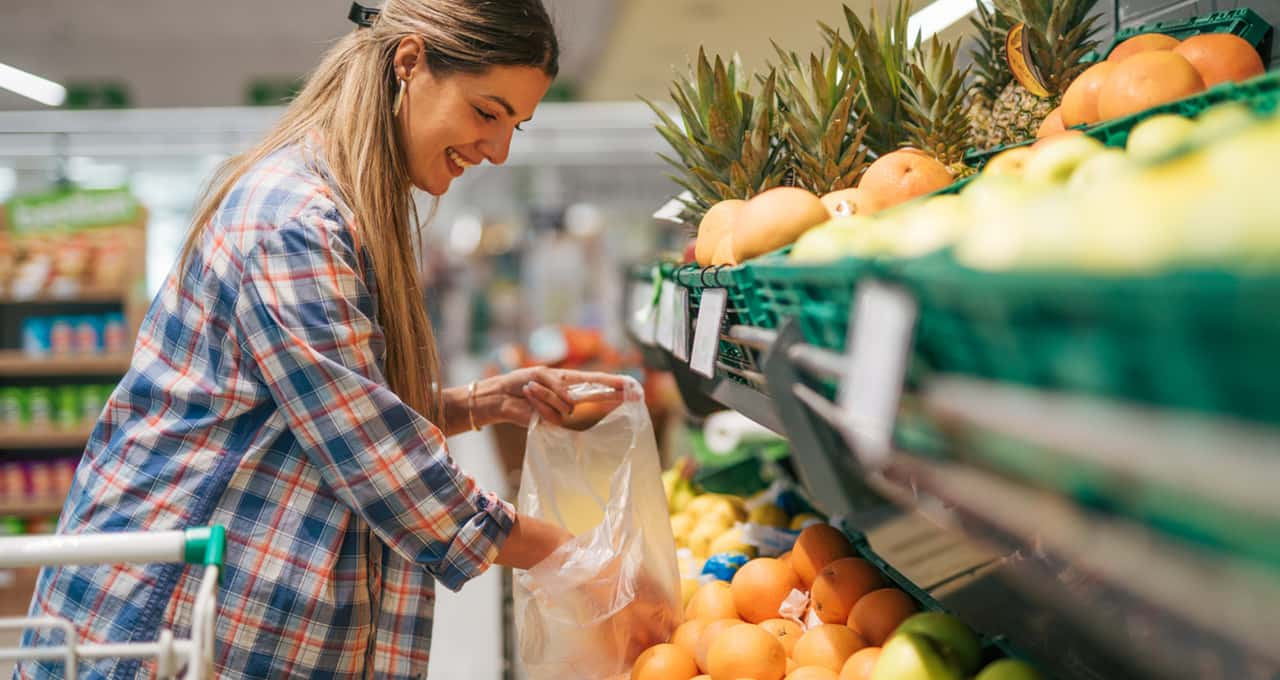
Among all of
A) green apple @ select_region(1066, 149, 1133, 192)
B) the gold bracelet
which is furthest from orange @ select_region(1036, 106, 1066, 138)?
the gold bracelet

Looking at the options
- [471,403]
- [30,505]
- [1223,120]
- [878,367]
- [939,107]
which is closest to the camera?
[878,367]

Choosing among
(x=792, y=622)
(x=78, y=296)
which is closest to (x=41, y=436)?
(x=78, y=296)

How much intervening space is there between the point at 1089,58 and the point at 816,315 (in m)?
1.04

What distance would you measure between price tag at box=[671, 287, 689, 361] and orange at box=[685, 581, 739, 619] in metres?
0.43

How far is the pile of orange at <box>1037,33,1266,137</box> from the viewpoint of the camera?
1.13 m

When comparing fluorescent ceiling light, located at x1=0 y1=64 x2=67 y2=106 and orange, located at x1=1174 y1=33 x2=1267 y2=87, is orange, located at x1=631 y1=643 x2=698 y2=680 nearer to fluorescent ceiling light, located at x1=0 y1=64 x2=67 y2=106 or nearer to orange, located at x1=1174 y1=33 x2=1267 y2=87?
orange, located at x1=1174 y1=33 x2=1267 y2=87

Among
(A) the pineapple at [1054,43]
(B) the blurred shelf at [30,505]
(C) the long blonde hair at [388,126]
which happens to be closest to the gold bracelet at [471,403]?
(C) the long blonde hair at [388,126]

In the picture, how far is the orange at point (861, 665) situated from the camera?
3.98 feet

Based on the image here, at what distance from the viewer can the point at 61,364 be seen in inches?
216

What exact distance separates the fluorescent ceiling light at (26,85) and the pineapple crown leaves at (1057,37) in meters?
9.65

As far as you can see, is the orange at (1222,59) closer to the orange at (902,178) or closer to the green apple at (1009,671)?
the orange at (902,178)

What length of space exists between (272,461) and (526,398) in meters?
0.57

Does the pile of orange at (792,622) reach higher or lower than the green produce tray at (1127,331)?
lower

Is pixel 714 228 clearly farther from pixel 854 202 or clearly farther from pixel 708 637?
pixel 708 637
